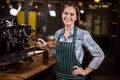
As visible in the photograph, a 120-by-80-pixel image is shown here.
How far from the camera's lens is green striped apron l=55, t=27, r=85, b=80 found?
2.34 metres

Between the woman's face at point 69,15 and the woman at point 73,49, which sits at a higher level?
the woman's face at point 69,15

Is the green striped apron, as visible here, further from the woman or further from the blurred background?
the blurred background

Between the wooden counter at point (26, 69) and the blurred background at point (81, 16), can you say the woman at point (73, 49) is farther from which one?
the blurred background at point (81, 16)

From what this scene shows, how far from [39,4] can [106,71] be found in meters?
3.98

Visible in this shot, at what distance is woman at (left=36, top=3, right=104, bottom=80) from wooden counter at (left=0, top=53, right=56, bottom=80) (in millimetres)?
399

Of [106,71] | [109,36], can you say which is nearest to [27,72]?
[106,71]

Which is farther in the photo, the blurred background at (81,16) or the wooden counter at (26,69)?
the blurred background at (81,16)

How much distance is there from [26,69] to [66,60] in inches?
25.6

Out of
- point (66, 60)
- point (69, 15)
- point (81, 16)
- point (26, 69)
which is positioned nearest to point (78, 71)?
point (66, 60)

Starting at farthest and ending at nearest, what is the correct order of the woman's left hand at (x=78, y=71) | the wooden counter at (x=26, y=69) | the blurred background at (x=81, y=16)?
1. the blurred background at (x=81, y=16)
2. the wooden counter at (x=26, y=69)
3. the woman's left hand at (x=78, y=71)

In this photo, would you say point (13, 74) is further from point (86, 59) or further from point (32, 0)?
point (32, 0)

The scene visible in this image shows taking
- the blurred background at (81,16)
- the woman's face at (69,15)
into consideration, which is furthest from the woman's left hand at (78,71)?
the blurred background at (81,16)

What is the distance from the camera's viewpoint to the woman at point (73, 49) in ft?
7.63

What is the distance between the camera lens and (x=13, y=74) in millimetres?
2607
